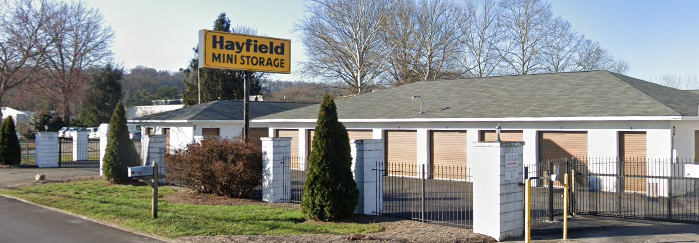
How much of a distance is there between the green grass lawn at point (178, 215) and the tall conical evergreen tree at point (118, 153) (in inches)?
61.6

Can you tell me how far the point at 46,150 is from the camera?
26141 mm

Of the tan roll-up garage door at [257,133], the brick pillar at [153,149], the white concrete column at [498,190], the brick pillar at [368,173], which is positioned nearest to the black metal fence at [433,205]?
the brick pillar at [368,173]

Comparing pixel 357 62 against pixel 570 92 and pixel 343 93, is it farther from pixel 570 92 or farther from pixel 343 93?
pixel 570 92

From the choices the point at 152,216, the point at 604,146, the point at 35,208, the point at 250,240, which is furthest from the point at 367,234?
the point at 604,146

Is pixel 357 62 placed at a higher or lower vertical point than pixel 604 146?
higher

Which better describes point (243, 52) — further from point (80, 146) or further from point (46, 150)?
point (80, 146)

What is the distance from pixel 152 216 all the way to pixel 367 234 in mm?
4870

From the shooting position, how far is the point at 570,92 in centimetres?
2006

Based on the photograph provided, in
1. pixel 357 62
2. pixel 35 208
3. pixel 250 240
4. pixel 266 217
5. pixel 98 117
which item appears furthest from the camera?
pixel 98 117

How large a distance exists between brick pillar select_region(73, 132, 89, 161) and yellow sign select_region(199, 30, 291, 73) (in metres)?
15.6

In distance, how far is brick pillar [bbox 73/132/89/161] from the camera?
29.9 metres

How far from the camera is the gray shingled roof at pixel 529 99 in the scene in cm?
1747

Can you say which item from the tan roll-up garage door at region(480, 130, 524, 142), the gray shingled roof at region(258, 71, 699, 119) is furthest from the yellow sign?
the tan roll-up garage door at region(480, 130, 524, 142)

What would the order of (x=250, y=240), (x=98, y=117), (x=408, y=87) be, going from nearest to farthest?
(x=250, y=240) → (x=408, y=87) → (x=98, y=117)
